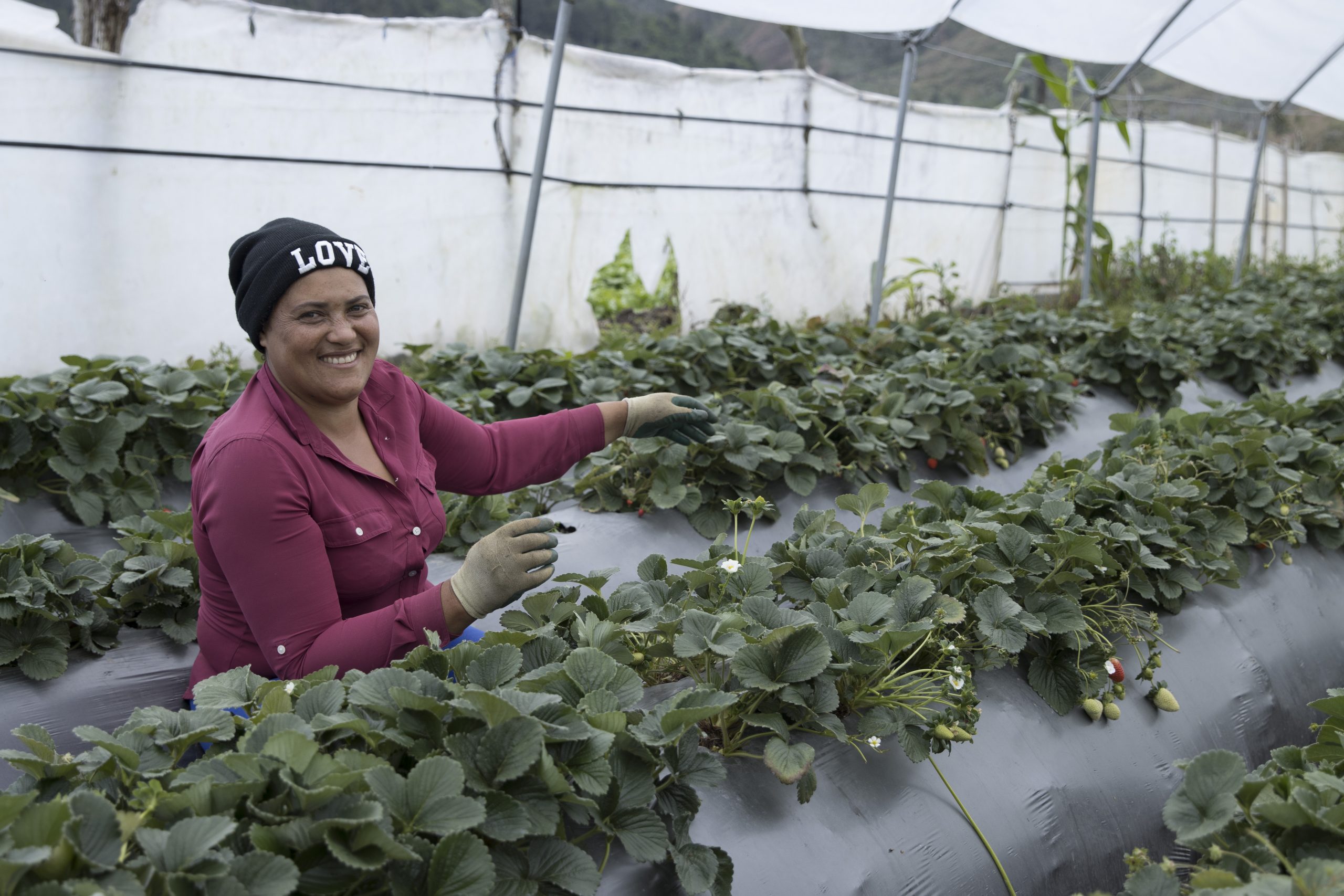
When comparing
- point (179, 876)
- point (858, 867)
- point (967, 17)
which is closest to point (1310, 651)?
point (858, 867)

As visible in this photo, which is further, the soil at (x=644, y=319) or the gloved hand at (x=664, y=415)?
the soil at (x=644, y=319)

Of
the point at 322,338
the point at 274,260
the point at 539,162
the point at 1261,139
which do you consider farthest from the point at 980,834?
the point at 1261,139

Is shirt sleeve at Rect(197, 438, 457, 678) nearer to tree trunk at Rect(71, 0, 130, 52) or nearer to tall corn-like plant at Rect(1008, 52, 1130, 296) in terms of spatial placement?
tree trunk at Rect(71, 0, 130, 52)

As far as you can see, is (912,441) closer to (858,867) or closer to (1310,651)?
(1310,651)

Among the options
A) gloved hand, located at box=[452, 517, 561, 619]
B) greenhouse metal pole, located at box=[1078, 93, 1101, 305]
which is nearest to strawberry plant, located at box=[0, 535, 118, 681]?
gloved hand, located at box=[452, 517, 561, 619]

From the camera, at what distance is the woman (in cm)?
149

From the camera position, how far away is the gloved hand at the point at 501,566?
1494mm

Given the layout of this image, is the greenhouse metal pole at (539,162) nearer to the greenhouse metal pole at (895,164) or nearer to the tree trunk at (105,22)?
the tree trunk at (105,22)

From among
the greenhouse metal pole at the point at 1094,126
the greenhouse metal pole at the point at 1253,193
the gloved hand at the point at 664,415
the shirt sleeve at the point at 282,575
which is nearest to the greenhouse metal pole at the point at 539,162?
the gloved hand at the point at 664,415

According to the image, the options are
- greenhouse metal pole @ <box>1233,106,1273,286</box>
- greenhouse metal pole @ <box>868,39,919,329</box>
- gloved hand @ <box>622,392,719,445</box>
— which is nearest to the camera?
gloved hand @ <box>622,392,719,445</box>

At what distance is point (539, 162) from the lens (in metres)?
4.59

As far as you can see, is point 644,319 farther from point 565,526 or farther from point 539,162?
point 565,526

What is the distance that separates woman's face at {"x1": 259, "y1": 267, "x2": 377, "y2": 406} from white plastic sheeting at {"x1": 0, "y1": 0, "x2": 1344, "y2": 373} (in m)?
3.42

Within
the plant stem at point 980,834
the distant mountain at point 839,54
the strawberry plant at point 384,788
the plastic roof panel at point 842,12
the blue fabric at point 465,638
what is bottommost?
the plant stem at point 980,834
